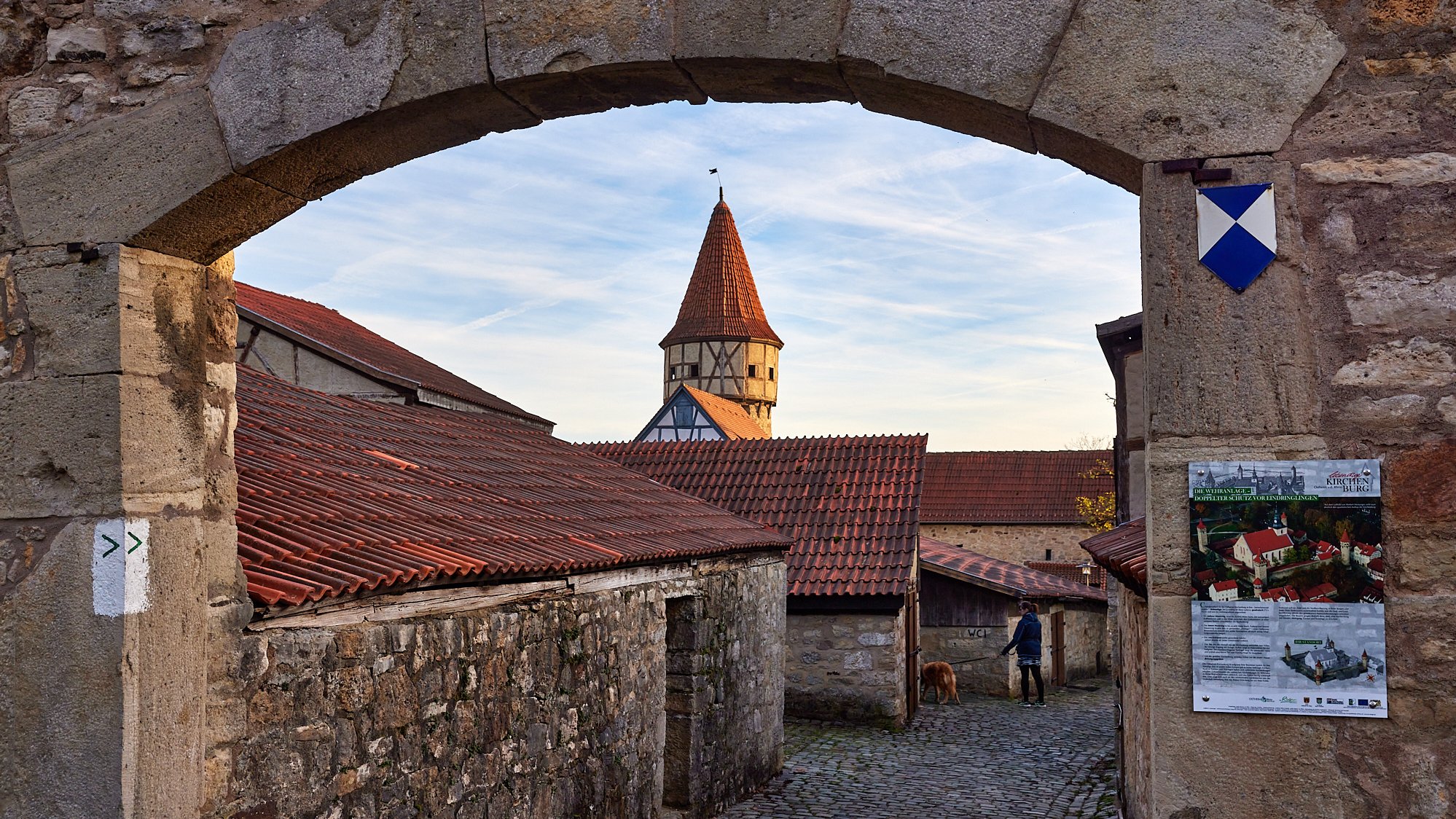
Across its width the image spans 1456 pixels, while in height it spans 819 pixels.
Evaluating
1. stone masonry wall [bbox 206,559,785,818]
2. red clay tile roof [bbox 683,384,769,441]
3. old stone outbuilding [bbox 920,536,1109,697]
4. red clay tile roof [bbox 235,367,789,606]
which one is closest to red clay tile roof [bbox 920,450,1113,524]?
red clay tile roof [bbox 683,384,769,441]

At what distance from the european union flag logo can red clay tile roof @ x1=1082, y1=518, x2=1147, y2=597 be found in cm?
125

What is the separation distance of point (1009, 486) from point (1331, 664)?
3068 centimetres

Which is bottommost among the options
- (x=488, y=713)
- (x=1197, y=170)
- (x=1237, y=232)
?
(x=488, y=713)

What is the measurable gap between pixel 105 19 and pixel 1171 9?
9.73 feet

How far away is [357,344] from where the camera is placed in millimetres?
15789

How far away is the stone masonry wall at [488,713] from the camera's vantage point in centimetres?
435

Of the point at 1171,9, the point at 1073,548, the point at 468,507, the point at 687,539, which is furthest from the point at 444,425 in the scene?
the point at 1073,548

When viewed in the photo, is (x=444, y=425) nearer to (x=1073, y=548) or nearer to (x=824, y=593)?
(x=824, y=593)

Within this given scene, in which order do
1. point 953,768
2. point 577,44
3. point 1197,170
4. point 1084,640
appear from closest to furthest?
point 1197,170 → point 577,44 → point 953,768 → point 1084,640

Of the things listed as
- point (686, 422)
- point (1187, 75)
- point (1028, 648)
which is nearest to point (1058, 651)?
point (1028, 648)

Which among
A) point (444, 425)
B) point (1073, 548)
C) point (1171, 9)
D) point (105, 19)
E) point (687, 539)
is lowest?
point (1073, 548)

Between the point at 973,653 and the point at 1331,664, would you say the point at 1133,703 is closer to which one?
the point at 1331,664

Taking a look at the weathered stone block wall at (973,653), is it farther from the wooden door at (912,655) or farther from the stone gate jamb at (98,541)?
the stone gate jamb at (98,541)

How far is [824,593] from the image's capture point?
1410 cm
